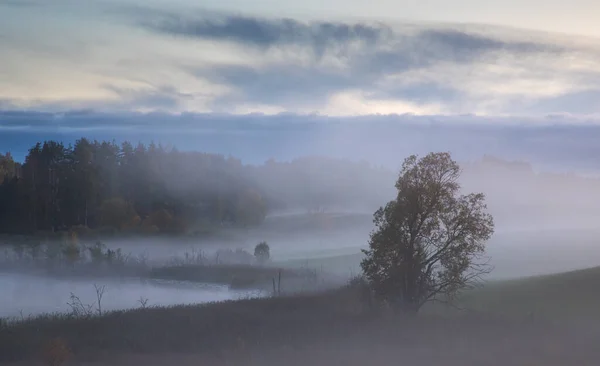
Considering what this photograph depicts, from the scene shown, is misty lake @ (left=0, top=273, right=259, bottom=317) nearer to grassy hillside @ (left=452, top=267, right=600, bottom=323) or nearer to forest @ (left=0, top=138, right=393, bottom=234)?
forest @ (left=0, top=138, right=393, bottom=234)

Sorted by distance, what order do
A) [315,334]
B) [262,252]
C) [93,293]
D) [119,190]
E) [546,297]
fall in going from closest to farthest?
[315,334] < [546,297] < [93,293] < [119,190] < [262,252]

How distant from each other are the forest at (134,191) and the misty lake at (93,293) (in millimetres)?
4454

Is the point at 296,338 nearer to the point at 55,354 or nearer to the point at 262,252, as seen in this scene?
the point at 55,354

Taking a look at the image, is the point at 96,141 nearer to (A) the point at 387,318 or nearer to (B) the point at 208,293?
(B) the point at 208,293

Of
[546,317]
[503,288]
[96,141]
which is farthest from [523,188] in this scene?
[546,317]

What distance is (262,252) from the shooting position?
66.2 m

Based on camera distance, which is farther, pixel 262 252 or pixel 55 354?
pixel 262 252

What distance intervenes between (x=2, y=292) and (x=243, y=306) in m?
25.1

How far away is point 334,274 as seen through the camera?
55062 mm

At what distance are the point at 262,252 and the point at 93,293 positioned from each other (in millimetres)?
19130

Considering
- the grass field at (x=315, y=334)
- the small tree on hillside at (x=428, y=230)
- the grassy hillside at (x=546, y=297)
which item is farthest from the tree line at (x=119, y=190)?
the small tree on hillside at (x=428, y=230)

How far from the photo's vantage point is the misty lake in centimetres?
4193

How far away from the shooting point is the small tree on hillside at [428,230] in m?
27.1

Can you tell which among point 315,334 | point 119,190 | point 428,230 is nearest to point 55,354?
point 315,334
